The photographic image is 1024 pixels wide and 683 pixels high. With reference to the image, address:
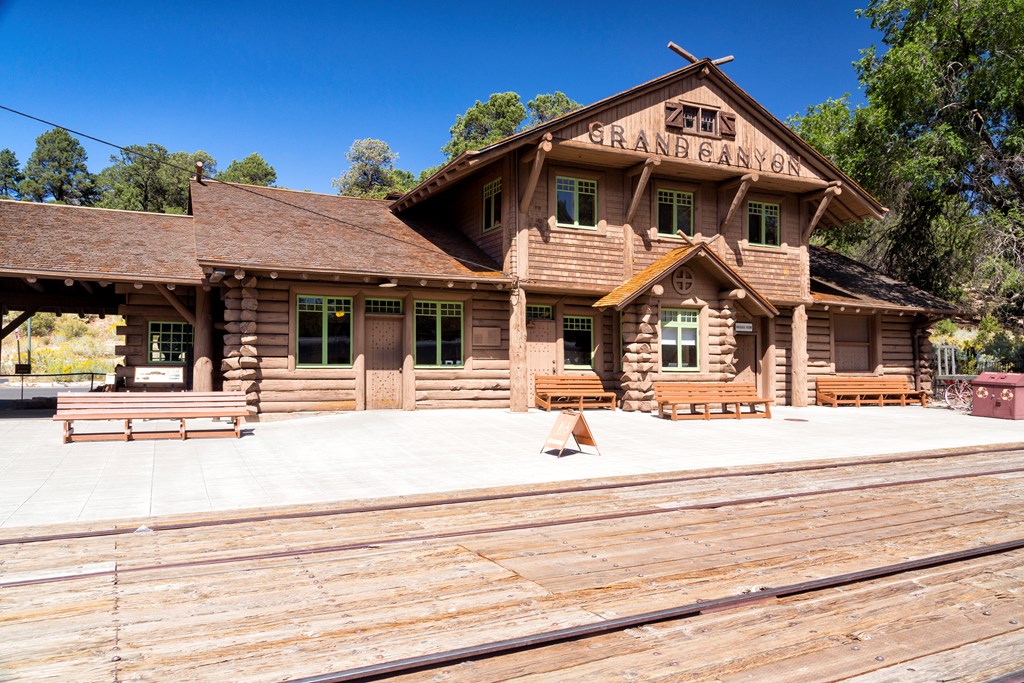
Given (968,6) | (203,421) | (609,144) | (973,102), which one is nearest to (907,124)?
(973,102)

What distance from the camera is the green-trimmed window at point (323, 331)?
16.5 m

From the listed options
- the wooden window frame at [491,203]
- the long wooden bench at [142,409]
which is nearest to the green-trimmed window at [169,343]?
the long wooden bench at [142,409]

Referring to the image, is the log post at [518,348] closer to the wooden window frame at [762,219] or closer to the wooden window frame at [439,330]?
the wooden window frame at [439,330]

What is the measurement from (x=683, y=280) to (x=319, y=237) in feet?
31.4

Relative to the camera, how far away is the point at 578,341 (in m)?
19.5

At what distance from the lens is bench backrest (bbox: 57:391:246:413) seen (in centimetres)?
1197

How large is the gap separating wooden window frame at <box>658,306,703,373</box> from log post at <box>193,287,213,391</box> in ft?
36.4

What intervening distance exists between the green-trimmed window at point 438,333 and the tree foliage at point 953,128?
15.8 metres

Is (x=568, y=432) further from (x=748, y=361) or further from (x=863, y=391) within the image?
(x=863, y=391)

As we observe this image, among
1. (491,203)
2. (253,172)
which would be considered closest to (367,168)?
(253,172)

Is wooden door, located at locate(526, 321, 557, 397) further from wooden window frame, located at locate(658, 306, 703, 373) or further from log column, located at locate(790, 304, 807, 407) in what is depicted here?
log column, located at locate(790, 304, 807, 407)

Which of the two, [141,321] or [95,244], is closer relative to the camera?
[95,244]

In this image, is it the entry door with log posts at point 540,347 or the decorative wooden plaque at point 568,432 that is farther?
the entry door with log posts at point 540,347

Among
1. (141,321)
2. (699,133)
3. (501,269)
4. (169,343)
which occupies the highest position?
(699,133)
